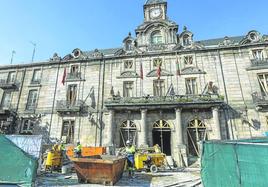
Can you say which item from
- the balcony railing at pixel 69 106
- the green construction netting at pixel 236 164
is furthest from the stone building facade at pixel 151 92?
the green construction netting at pixel 236 164

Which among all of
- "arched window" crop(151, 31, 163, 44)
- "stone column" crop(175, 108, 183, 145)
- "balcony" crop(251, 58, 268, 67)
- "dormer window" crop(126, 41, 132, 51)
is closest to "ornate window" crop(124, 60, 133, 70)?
"dormer window" crop(126, 41, 132, 51)

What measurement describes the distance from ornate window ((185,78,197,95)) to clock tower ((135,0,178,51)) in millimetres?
4890

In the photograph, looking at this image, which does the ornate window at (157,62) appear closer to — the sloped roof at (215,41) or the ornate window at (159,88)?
the ornate window at (159,88)

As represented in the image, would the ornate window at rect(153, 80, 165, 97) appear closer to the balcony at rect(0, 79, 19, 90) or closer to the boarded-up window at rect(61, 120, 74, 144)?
the boarded-up window at rect(61, 120, 74, 144)

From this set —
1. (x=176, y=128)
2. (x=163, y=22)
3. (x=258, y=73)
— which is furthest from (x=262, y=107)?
(x=163, y=22)

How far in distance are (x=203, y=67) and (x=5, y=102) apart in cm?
2570

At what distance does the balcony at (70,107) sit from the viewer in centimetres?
2127

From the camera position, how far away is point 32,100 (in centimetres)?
2388

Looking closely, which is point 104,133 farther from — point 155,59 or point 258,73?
point 258,73

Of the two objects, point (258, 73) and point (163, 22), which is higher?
point (163, 22)

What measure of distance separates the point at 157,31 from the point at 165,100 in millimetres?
10408

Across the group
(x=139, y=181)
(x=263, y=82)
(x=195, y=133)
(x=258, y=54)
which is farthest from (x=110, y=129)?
(x=258, y=54)

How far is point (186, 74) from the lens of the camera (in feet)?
69.7

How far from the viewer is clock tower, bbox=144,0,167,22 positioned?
2522 centimetres
